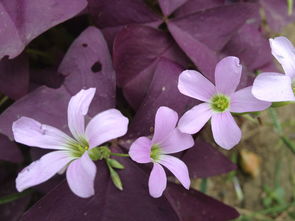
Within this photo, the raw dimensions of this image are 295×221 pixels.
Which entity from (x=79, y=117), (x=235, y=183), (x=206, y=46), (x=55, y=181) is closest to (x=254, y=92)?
(x=79, y=117)

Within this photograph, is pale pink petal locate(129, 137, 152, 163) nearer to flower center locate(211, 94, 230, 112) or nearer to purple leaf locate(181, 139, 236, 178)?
flower center locate(211, 94, 230, 112)

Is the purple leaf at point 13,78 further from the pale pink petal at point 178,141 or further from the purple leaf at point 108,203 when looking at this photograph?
the pale pink petal at point 178,141

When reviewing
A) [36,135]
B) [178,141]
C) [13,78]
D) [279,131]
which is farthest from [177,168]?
[279,131]

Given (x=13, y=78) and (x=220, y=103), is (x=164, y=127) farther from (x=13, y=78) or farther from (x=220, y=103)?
(x=13, y=78)

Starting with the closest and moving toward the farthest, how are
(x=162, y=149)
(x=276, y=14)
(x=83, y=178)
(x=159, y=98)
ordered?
(x=83, y=178), (x=162, y=149), (x=159, y=98), (x=276, y=14)

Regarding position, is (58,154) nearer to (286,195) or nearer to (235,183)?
(235,183)

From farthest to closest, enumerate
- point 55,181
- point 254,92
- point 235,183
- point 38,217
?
point 235,183, point 55,181, point 38,217, point 254,92
